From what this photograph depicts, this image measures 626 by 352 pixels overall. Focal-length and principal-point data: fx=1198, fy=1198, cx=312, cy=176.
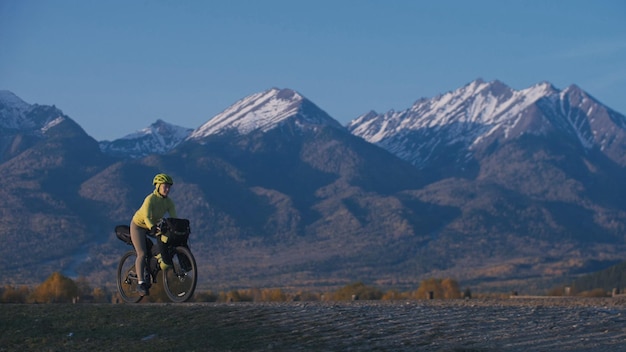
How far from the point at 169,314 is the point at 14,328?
9.58ft

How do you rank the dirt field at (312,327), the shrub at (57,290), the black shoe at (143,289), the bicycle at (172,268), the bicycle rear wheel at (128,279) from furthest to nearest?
the shrub at (57,290) < the bicycle rear wheel at (128,279) < the black shoe at (143,289) < the bicycle at (172,268) < the dirt field at (312,327)

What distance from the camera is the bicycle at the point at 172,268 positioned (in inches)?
922

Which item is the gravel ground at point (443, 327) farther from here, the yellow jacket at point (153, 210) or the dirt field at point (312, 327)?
the yellow jacket at point (153, 210)

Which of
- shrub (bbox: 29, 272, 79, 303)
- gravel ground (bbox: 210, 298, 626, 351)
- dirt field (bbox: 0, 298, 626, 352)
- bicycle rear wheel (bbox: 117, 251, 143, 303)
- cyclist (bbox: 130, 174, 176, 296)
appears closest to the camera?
gravel ground (bbox: 210, 298, 626, 351)

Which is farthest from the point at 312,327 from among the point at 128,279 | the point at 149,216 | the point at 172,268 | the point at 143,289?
the point at 128,279

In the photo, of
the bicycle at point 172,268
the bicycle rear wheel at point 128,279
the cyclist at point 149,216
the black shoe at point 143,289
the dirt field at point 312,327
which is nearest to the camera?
the dirt field at point 312,327

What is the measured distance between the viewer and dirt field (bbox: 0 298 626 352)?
65.4ft

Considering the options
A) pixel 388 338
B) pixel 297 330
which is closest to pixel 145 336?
pixel 297 330

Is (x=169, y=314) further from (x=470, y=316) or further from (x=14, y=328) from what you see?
(x=470, y=316)

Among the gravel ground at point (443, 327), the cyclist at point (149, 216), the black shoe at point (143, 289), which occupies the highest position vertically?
the cyclist at point (149, 216)

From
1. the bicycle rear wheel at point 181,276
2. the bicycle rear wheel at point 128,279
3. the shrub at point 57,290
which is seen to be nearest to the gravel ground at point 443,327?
the bicycle rear wheel at point 181,276

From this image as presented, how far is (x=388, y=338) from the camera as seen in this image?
20.2 meters

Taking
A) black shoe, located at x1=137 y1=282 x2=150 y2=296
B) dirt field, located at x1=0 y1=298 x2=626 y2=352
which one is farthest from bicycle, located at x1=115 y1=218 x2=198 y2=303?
dirt field, located at x1=0 y1=298 x2=626 y2=352

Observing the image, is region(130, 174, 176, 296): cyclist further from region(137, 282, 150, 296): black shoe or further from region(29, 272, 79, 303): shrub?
region(29, 272, 79, 303): shrub
